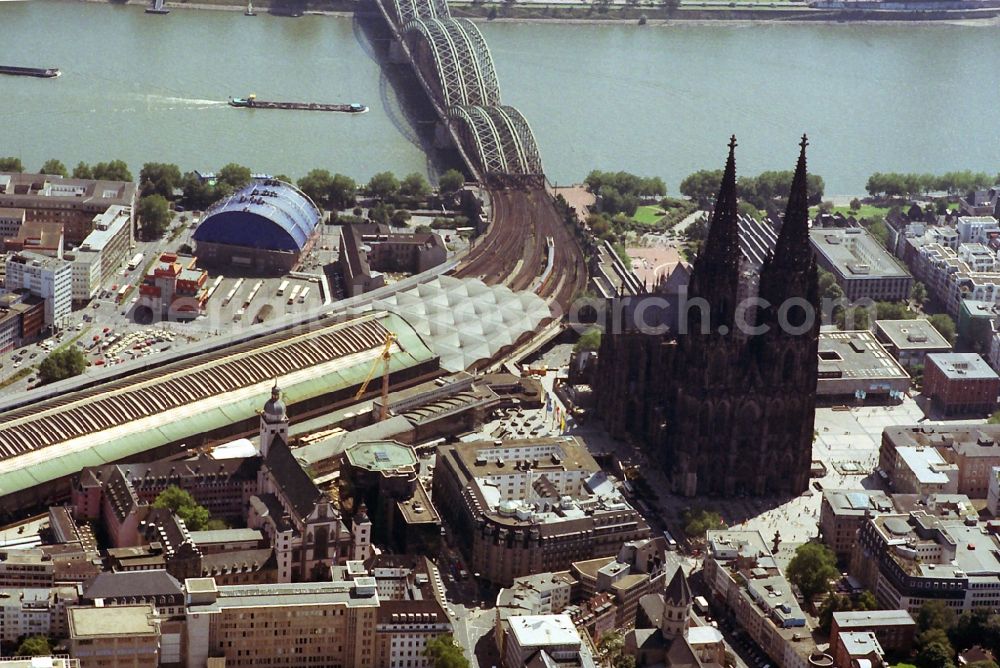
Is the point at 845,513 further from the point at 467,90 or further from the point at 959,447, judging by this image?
the point at 467,90

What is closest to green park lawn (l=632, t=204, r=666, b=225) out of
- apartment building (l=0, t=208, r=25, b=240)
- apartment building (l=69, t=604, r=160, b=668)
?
apartment building (l=0, t=208, r=25, b=240)

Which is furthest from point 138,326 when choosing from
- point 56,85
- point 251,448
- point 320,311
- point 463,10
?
point 463,10

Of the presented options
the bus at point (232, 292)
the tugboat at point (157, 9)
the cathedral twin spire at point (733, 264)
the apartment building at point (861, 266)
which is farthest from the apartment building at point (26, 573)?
the tugboat at point (157, 9)

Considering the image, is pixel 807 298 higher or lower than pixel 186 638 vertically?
higher

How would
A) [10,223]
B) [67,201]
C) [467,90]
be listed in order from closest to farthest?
[10,223] → [67,201] → [467,90]

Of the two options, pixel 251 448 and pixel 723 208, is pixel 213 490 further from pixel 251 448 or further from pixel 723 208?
pixel 723 208

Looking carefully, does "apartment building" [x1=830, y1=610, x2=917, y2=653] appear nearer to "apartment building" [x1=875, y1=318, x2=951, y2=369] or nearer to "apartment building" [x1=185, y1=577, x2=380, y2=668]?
"apartment building" [x1=185, y1=577, x2=380, y2=668]

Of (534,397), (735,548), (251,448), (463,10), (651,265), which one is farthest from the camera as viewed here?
(463,10)

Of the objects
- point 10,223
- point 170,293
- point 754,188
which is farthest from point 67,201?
point 754,188
